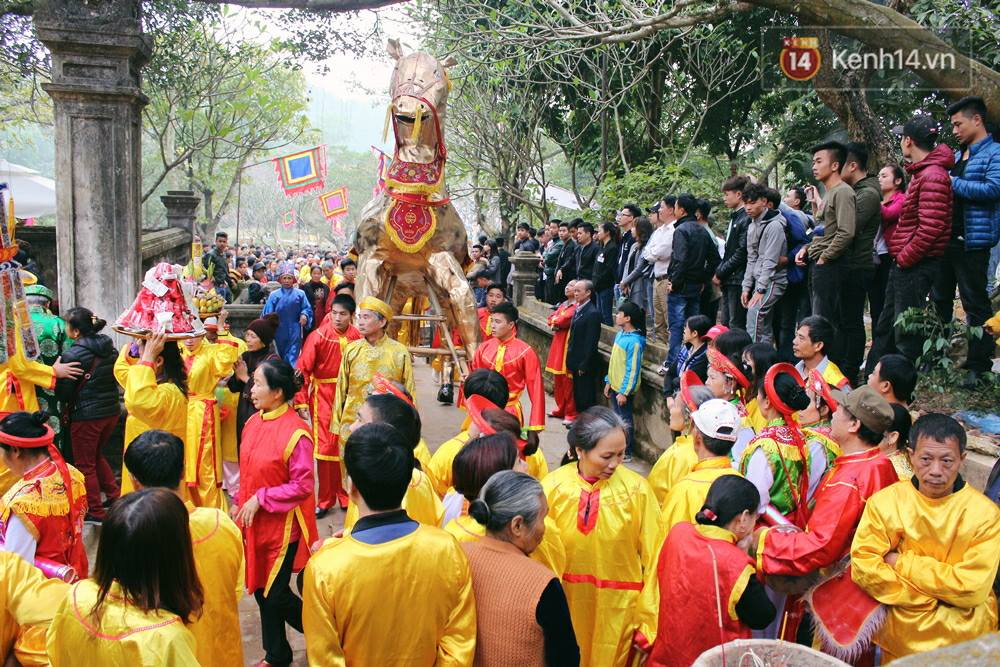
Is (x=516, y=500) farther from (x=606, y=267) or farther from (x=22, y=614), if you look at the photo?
(x=606, y=267)

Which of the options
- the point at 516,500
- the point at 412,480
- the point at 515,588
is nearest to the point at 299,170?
the point at 412,480

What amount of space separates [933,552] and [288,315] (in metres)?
7.20

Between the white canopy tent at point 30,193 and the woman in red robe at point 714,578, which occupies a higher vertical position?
the white canopy tent at point 30,193

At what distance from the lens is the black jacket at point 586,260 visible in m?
10.5

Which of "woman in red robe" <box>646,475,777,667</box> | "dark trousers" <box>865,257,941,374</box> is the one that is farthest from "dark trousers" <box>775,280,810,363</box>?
"woman in red robe" <box>646,475,777,667</box>

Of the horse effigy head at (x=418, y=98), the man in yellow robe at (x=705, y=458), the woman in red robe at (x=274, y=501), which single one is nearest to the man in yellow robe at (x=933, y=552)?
the man in yellow robe at (x=705, y=458)

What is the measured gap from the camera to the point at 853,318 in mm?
6215

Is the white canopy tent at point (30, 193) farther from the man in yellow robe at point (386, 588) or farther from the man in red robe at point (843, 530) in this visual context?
the man in red robe at point (843, 530)

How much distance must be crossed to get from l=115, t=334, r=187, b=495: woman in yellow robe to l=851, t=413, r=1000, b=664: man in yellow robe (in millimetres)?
3665

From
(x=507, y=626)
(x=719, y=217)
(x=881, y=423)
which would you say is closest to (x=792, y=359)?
(x=881, y=423)

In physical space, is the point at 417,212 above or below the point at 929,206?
below

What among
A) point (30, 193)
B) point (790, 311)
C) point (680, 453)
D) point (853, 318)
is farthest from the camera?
point (30, 193)

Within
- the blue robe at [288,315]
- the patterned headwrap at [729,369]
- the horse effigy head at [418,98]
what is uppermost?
the horse effigy head at [418,98]

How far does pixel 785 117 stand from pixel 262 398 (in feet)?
47.5
